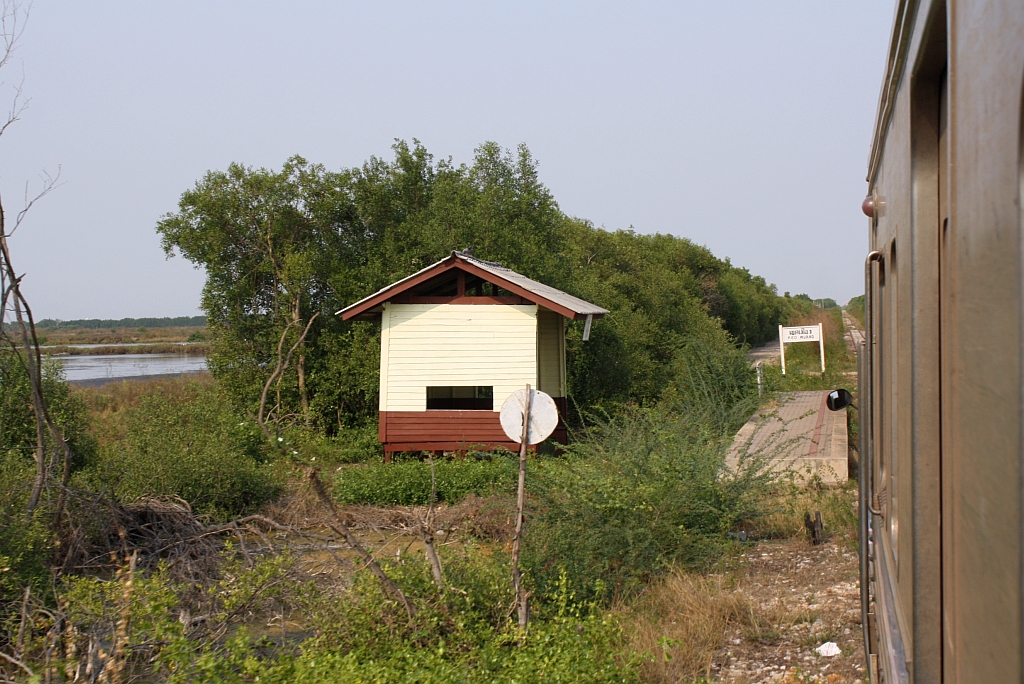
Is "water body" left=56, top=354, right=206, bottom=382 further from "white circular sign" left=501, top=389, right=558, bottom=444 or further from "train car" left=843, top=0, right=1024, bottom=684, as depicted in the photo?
"train car" left=843, top=0, right=1024, bottom=684

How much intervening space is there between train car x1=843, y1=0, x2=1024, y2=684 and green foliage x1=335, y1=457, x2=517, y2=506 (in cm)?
1076

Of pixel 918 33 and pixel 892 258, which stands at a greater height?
pixel 918 33

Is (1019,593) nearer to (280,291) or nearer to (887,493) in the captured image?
(887,493)

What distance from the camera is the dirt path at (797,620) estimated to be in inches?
236

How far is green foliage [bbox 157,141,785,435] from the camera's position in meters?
21.0

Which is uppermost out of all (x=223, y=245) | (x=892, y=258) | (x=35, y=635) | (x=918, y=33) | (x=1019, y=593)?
(x=223, y=245)

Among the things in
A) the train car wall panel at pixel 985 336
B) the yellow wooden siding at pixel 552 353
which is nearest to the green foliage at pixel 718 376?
the yellow wooden siding at pixel 552 353

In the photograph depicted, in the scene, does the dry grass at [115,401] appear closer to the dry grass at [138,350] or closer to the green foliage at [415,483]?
the green foliage at [415,483]

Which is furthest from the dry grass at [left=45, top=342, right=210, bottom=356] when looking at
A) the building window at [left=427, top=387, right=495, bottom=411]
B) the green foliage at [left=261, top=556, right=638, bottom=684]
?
the green foliage at [left=261, top=556, right=638, bottom=684]

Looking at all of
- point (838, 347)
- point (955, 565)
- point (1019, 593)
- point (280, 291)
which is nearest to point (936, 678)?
point (955, 565)

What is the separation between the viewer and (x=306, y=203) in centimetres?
2242

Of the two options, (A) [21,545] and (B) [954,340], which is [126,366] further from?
(B) [954,340]

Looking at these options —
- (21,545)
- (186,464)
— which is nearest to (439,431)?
(186,464)

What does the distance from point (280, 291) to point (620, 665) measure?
17111mm
